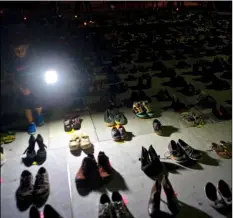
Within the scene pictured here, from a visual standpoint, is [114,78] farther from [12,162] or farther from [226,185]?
[226,185]

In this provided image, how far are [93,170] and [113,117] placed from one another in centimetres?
129

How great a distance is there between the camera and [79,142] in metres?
3.54

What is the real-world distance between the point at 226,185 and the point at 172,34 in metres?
7.09

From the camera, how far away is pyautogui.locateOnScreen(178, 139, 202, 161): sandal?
125 inches

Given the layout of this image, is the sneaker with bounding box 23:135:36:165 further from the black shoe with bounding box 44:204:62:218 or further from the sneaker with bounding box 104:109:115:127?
the sneaker with bounding box 104:109:115:127

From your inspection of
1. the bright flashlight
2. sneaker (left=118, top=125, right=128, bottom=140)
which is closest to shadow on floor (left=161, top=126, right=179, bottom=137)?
sneaker (left=118, top=125, right=128, bottom=140)


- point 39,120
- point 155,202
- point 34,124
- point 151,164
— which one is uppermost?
point 39,120

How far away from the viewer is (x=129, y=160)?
3.29 metres

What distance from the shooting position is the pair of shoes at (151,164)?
3.07m

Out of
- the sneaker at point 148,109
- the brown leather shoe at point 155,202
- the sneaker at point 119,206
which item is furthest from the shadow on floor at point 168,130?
the sneaker at point 119,206

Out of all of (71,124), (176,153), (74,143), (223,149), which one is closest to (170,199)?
(176,153)

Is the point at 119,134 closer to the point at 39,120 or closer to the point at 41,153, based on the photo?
the point at 41,153

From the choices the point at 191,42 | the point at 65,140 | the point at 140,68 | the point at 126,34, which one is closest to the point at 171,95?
the point at 140,68

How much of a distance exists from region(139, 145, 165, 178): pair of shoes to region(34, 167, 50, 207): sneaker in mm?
1204
